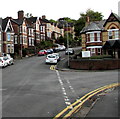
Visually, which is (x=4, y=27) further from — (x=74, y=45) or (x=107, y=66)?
(x=74, y=45)

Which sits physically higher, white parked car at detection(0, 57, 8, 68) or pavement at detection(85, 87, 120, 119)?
white parked car at detection(0, 57, 8, 68)

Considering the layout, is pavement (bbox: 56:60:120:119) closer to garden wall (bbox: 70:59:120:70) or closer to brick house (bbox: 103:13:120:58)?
garden wall (bbox: 70:59:120:70)

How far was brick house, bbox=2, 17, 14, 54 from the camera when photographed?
4819 cm

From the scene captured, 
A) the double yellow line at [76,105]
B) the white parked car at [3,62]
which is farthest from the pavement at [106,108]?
the white parked car at [3,62]

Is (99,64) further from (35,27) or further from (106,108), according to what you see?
(35,27)

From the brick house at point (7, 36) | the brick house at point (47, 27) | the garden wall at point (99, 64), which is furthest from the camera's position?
the brick house at point (47, 27)

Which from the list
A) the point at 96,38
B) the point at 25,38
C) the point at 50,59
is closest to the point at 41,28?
the point at 25,38

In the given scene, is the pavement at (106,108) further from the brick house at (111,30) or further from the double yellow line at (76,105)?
the brick house at (111,30)

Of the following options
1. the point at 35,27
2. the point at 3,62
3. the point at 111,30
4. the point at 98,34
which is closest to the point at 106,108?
the point at 3,62

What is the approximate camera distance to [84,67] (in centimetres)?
2734

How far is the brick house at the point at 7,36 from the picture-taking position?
48188 millimetres

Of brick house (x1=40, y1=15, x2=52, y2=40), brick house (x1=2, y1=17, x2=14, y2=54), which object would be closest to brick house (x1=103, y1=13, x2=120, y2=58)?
brick house (x1=2, y1=17, x2=14, y2=54)

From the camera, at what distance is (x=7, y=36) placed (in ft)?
161

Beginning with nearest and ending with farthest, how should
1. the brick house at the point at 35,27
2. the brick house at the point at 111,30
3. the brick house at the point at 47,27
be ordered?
the brick house at the point at 111,30 → the brick house at the point at 35,27 → the brick house at the point at 47,27
